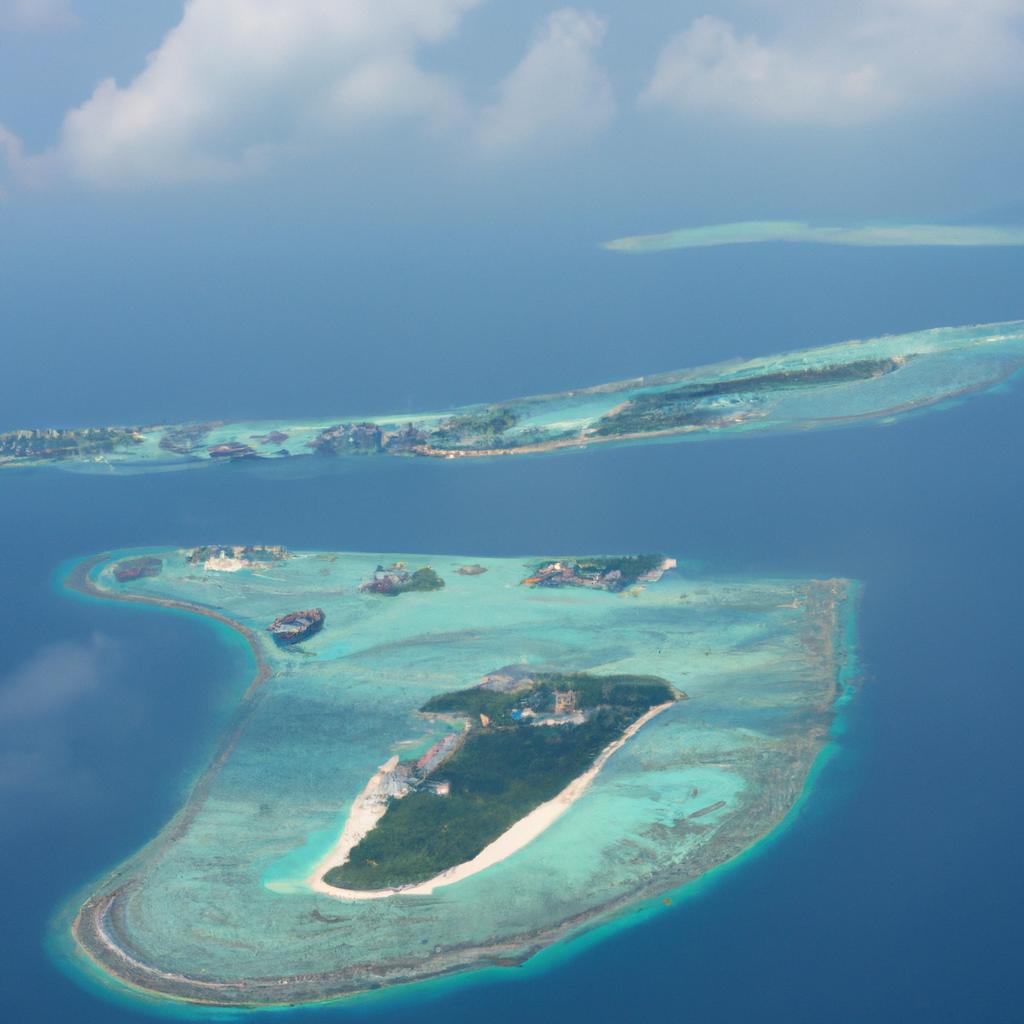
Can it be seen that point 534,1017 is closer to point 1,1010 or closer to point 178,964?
point 178,964

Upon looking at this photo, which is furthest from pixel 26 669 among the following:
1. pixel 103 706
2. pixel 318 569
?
pixel 318 569

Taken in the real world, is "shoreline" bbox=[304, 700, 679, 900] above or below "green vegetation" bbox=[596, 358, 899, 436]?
below

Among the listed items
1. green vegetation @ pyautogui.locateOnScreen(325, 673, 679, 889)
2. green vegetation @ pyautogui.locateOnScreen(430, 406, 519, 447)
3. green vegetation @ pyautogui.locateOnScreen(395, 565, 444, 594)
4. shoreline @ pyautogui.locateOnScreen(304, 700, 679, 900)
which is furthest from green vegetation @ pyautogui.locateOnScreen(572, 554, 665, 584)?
green vegetation @ pyautogui.locateOnScreen(430, 406, 519, 447)

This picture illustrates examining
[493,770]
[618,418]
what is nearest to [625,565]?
[493,770]

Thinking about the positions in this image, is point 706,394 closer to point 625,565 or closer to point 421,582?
point 625,565

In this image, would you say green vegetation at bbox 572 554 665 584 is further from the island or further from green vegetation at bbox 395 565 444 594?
green vegetation at bbox 395 565 444 594

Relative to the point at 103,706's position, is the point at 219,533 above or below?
above
